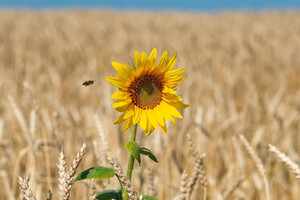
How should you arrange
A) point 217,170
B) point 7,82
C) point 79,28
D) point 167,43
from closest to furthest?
point 217,170 < point 7,82 < point 167,43 < point 79,28

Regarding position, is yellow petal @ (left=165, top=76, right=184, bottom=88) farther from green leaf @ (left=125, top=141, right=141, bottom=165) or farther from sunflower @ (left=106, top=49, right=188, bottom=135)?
green leaf @ (left=125, top=141, right=141, bottom=165)

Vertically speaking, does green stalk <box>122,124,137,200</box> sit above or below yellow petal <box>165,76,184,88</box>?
below

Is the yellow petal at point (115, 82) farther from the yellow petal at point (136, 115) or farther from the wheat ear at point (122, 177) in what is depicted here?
the wheat ear at point (122, 177)

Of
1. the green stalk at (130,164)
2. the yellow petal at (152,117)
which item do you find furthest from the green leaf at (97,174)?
the yellow petal at (152,117)

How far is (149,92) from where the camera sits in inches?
32.3

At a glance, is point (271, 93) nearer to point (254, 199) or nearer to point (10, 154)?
point (254, 199)

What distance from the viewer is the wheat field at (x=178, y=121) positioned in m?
1.47

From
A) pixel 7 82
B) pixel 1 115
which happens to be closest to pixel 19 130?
pixel 1 115

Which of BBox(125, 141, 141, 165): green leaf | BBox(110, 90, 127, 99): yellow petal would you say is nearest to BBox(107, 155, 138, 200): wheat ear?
BBox(125, 141, 141, 165): green leaf

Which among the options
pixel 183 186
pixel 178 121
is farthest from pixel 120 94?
pixel 178 121

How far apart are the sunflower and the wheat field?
0.46 ft

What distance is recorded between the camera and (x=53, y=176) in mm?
1919

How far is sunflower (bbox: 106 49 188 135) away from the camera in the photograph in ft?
2.50

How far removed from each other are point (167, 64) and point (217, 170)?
1368 millimetres
